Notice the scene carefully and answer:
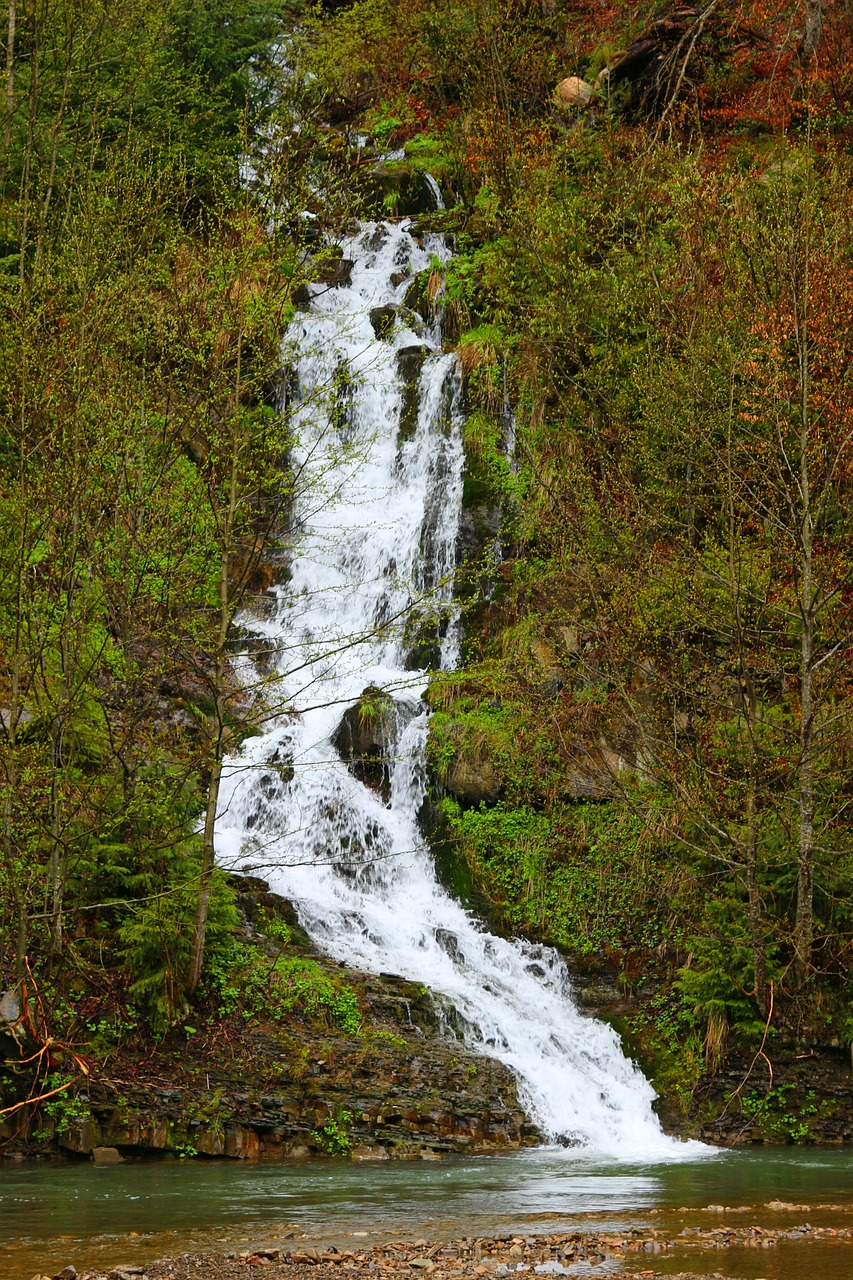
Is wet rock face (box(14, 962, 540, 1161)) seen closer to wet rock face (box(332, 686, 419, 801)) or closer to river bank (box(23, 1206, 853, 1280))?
river bank (box(23, 1206, 853, 1280))

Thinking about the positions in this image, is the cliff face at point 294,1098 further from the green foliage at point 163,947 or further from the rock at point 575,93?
the rock at point 575,93

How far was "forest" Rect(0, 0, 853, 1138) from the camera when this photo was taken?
11.0 meters

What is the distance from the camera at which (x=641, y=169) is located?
1947 cm

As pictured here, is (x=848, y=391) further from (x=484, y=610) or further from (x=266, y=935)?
(x=266, y=935)

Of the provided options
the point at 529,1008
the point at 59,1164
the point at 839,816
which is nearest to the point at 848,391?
the point at 839,816

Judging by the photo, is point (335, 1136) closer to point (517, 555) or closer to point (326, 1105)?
point (326, 1105)

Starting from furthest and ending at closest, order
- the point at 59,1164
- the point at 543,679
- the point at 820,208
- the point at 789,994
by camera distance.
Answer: the point at 543,679
the point at 820,208
the point at 789,994
the point at 59,1164

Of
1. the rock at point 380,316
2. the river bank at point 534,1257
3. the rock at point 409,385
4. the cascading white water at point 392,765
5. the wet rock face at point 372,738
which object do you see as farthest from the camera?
the rock at point 380,316

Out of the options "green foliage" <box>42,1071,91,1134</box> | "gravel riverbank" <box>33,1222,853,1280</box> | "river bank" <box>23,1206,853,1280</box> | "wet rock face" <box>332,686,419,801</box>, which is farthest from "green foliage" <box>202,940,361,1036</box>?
"river bank" <box>23,1206,853,1280</box>

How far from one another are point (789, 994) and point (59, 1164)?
24.8 ft

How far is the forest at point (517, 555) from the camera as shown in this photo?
1095 centimetres

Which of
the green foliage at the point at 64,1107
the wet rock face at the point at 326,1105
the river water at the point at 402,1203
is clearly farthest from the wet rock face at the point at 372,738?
the green foliage at the point at 64,1107

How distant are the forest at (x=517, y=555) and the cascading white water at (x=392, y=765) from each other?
54 centimetres

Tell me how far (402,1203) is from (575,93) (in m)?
24.4
